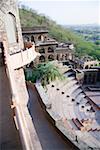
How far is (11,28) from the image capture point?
862 centimetres

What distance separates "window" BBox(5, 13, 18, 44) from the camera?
839 cm

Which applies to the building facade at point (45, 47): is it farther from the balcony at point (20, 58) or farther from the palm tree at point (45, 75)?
the balcony at point (20, 58)

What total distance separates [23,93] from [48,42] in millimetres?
22659

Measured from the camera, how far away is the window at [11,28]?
8.39 m

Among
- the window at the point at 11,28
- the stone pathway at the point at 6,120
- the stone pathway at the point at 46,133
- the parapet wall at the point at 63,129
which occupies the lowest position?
the stone pathway at the point at 46,133

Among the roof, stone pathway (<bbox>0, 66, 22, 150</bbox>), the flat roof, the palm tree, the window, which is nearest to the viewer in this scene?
stone pathway (<bbox>0, 66, 22, 150</bbox>)

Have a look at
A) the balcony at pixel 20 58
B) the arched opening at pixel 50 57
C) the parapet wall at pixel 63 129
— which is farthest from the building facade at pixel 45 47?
the balcony at pixel 20 58

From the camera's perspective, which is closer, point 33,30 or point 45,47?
point 45,47

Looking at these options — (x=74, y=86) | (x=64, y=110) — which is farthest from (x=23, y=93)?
(x=74, y=86)

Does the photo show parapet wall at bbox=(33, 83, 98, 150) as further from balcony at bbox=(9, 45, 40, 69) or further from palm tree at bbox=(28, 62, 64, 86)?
palm tree at bbox=(28, 62, 64, 86)

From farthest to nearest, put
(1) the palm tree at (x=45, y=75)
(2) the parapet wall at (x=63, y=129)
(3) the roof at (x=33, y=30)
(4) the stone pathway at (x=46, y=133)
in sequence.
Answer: (3) the roof at (x=33, y=30) → (1) the palm tree at (x=45, y=75) → (4) the stone pathway at (x=46, y=133) → (2) the parapet wall at (x=63, y=129)

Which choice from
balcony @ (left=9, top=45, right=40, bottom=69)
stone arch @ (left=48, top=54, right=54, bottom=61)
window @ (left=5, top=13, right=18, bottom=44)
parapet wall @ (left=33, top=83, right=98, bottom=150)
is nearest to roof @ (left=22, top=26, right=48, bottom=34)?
stone arch @ (left=48, top=54, right=54, bottom=61)

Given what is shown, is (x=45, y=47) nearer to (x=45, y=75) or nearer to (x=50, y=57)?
(x=50, y=57)

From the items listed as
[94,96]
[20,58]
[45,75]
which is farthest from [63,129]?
[94,96]
